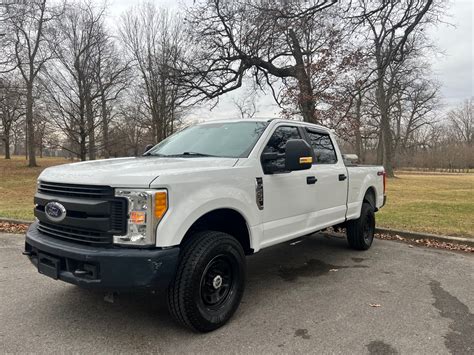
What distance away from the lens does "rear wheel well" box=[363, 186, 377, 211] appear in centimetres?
627

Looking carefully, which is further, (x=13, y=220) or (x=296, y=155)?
(x=13, y=220)

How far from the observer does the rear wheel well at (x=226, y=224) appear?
11.2 ft

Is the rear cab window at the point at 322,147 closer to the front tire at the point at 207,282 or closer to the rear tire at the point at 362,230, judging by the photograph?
the rear tire at the point at 362,230

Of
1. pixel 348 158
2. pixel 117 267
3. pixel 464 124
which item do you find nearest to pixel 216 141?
pixel 117 267

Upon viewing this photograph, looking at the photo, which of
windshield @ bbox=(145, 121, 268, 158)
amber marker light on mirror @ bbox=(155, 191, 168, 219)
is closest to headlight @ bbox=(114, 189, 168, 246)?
amber marker light on mirror @ bbox=(155, 191, 168, 219)

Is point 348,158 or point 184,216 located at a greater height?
point 348,158

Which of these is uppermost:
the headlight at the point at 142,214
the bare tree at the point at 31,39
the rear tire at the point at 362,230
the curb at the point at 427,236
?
the bare tree at the point at 31,39

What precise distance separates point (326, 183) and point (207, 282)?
2.34m

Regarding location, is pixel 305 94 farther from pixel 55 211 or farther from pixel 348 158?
pixel 55 211

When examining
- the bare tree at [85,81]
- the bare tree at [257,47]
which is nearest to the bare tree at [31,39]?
the bare tree at [85,81]

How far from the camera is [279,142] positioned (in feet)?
14.4

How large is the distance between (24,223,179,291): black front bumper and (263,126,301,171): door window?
62.0 inches

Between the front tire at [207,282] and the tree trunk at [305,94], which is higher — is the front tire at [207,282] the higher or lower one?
the lower one

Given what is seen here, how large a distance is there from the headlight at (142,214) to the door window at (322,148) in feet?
8.80
